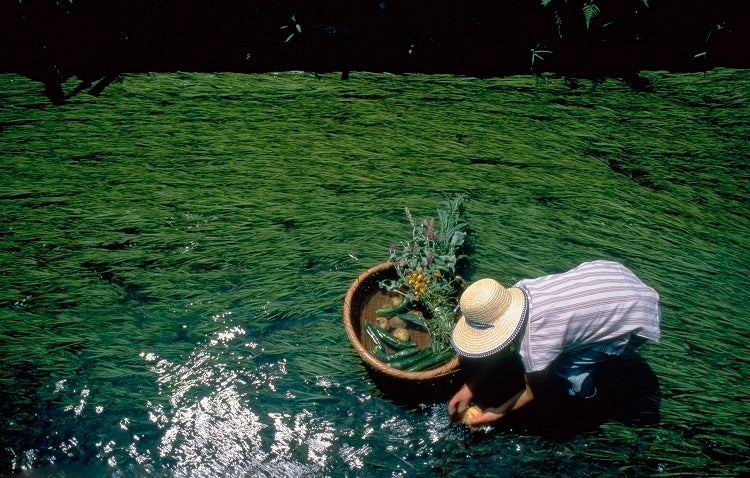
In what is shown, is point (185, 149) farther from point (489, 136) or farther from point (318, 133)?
point (489, 136)

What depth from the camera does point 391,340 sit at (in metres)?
2.39

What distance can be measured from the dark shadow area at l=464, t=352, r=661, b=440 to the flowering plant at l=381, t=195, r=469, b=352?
0.41m

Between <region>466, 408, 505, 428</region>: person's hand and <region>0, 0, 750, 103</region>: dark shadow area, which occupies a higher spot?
<region>0, 0, 750, 103</region>: dark shadow area

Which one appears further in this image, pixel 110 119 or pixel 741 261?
pixel 110 119

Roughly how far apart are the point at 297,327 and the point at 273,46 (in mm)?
3176

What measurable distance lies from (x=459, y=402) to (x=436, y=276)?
707 millimetres

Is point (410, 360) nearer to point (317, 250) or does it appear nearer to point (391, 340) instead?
point (391, 340)

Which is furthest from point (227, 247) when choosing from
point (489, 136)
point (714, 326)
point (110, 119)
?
point (714, 326)

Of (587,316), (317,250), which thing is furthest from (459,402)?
(317,250)

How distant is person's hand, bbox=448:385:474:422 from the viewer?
7.04ft

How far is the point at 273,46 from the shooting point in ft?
14.4

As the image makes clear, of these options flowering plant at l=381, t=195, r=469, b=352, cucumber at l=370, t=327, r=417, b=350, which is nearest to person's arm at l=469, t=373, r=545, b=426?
flowering plant at l=381, t=195, r=469, b=352

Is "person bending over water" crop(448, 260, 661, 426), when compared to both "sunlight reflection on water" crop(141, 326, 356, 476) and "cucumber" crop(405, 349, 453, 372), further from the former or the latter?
"sunlight reflection on water" crop(141, 326, 356, 476)

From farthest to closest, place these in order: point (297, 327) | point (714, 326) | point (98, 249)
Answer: point (98, 249)
point (297, 327)
point (714, 326)
